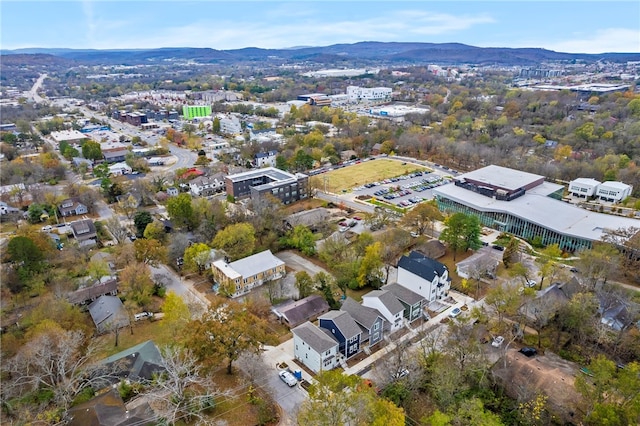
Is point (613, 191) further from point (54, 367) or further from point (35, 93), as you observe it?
point (35, 93)

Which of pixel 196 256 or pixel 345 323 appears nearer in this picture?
pixel 345 323

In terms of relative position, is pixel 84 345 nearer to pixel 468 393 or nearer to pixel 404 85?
pixel 468 393

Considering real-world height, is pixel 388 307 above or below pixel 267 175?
below

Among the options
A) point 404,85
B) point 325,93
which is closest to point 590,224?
point 325,93

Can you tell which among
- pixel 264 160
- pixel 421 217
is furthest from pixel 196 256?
pixel 264 160

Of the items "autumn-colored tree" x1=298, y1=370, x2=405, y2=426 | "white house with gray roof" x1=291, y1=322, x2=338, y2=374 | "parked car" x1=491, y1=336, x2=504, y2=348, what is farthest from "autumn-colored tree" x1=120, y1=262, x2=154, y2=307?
"parked car" x1=491, y1=336, x2=504, y2=348

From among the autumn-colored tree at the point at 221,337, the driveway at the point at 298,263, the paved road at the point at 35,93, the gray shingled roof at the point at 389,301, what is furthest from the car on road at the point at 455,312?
the paved road at the point at 35,93

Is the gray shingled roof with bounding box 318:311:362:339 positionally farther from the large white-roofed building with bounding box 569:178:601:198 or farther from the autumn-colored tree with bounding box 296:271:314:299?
the large white-roofed building with bounding box 569:178:601:198
